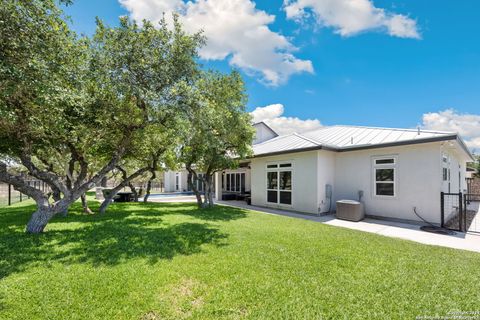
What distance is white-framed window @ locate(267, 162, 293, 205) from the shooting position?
12.8 meters

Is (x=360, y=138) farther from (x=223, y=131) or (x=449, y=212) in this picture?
(x=223, y=131)

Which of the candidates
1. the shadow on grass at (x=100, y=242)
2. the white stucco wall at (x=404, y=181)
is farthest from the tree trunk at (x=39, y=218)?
the white stucco wall at (x=404, y=181)

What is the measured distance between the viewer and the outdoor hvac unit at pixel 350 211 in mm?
10008

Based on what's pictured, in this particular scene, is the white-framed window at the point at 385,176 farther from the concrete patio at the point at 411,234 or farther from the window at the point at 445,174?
the window at the point at 445,174

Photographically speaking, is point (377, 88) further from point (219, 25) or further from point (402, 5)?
→ point (219, 25)

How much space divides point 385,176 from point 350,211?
2252 mm

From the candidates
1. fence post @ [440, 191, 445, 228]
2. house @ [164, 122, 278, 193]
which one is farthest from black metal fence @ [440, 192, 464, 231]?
house @ [164, 122, 278, 193]

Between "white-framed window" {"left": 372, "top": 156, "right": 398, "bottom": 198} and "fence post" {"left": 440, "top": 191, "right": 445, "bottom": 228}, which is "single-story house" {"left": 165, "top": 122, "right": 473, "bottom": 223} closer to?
"white-framed window" {"left": 372, "top": 156, "right": 398, "bottom": 198}

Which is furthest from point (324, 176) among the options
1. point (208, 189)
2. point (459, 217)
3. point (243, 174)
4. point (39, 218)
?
point (39, 218)

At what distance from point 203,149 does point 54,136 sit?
19.1ft

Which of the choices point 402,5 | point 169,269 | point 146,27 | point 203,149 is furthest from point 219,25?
point 169,269

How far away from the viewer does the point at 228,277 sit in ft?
13.6

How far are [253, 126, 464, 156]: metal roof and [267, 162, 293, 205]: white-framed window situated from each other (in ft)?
3.41

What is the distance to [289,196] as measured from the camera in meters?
12.8
